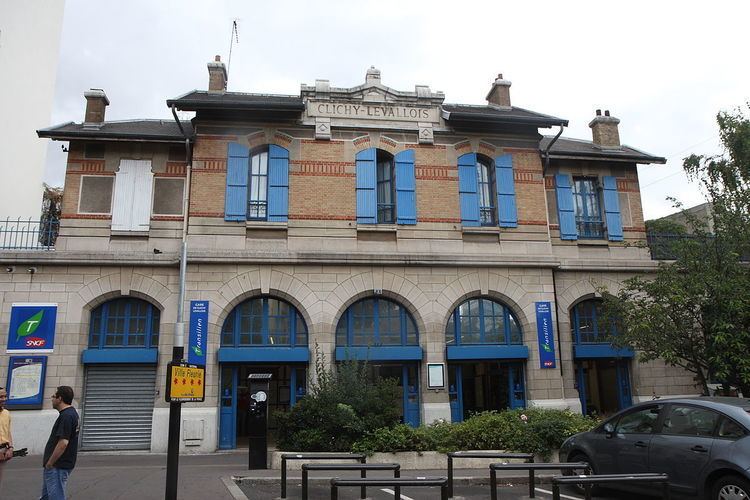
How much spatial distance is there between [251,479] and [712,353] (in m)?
10.6

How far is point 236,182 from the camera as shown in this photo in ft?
51.6

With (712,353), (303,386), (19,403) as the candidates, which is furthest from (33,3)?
(712,353)

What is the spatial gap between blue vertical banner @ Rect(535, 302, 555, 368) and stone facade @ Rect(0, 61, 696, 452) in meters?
0.19

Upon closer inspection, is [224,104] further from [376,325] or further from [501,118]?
[501,118]

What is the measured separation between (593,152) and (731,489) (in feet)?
44.0

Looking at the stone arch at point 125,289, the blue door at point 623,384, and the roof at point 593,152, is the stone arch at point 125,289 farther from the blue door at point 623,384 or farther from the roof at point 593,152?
the blue door at point 623,384

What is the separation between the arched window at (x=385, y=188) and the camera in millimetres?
16562

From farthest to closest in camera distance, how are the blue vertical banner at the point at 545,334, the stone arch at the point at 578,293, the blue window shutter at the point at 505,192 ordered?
the stone arch at the point at 578,293, the blue window shutter at the point at 505,192, the blue vertical banner at the point at 545,334

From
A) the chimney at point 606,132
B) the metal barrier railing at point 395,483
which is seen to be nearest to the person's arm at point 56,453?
the metal barrier railing at point 395,483

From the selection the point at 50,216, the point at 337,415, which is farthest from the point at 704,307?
the point at 50,216

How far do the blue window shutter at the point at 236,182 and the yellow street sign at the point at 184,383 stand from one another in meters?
7.84

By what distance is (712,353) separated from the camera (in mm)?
13094

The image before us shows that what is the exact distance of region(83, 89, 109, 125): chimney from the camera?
1692 cm

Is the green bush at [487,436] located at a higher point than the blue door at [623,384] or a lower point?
lower
